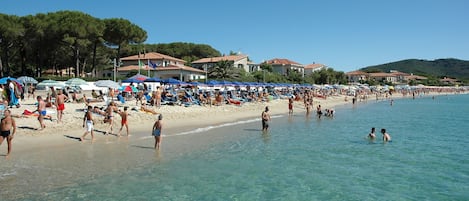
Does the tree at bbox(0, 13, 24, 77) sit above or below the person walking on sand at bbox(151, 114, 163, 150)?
above

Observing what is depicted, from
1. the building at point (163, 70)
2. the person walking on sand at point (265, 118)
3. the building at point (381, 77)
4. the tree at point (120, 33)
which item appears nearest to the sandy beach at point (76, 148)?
the person walking on sand at point (265, 118)

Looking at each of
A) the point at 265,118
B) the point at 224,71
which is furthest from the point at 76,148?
the point at 224,71

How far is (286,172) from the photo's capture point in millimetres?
10492

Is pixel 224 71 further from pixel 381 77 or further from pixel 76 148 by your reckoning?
pixel 381 77

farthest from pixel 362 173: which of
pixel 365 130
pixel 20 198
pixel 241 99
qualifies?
pixel 241 99

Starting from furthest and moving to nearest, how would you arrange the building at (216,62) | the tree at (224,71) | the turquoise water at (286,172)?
the building at (216,62)
the tree at (224,71)
the turquoise water at (286,172)

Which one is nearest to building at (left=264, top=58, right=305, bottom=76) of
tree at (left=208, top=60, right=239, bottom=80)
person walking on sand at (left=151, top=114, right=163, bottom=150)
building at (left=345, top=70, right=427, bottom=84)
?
tree at (left=208, top=60, right=239, bottom=80)

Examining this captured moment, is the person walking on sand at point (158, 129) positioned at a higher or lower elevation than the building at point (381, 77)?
lower

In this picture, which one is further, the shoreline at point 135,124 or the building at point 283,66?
the building at point 283,66

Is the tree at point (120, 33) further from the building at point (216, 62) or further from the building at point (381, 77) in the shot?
the building at point (381, 77)

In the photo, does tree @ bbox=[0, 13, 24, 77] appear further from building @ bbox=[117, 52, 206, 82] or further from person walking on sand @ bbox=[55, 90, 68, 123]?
person walking on sand @ bbox=[55, 90, 68, 123]

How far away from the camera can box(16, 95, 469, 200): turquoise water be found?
8.39m

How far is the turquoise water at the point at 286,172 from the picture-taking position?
8391mm

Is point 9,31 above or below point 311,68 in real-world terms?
above
